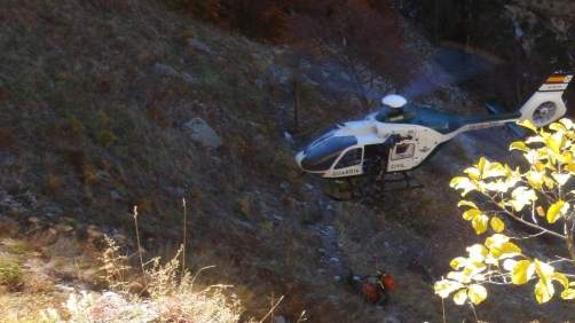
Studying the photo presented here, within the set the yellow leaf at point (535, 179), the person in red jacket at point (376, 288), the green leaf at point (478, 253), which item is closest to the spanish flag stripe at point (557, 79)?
the person in red jacket at point (376, 288)

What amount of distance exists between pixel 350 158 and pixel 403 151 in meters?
1.22

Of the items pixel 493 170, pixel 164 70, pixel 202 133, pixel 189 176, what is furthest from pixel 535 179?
pixel 164 70

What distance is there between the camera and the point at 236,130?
45.3 ft

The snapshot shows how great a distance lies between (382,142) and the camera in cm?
1240

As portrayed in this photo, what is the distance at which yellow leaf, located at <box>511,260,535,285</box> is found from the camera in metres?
2.49

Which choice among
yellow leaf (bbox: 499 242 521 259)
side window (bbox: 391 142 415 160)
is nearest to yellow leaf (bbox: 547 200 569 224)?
yellow leaf (bbox: 499 242 521 259)

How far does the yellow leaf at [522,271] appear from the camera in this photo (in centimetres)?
249

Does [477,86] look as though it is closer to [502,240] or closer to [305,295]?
[305,295]

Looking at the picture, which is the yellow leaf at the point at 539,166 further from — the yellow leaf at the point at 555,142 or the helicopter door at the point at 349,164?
the helicopter door at the point at 349,164

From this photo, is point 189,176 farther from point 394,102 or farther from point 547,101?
point 547,101

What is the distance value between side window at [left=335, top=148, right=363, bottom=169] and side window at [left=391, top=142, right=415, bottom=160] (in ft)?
2.54

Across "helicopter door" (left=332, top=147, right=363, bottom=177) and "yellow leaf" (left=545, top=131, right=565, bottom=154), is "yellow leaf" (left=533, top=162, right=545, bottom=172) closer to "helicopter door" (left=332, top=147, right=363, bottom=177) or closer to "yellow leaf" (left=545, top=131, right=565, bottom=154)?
"yellow leaf" (left=545, top=131, right=565, bottom=154)

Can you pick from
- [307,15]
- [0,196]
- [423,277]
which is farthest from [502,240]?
[307,15]

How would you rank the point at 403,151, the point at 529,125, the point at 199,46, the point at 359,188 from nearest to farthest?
the point at 529,125
the point at 403,151
the point at 359,188
the point at 199,46
